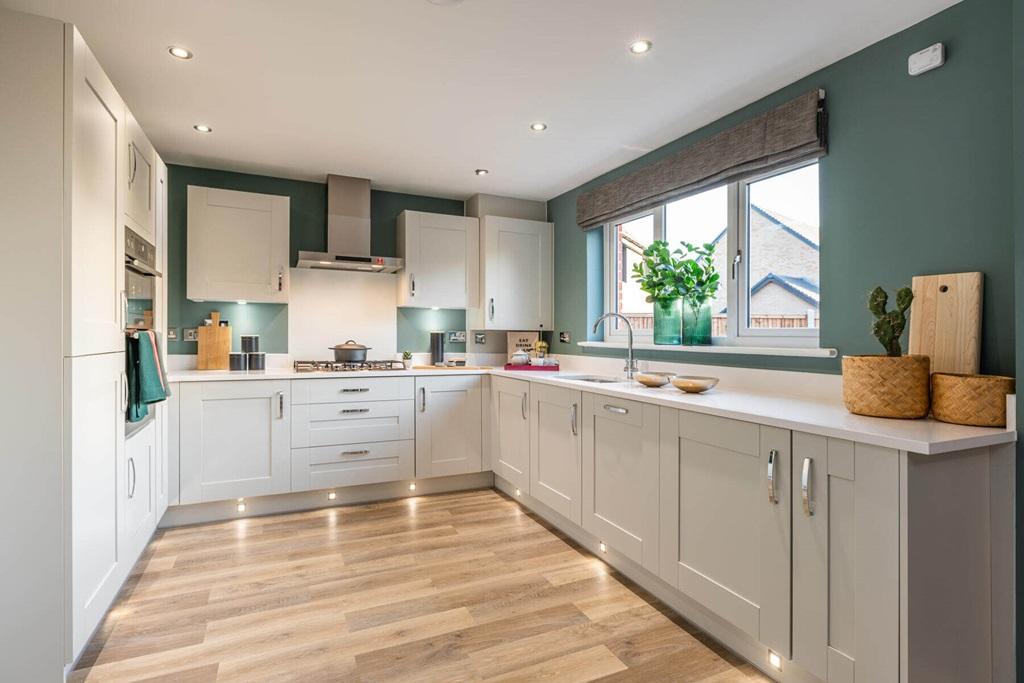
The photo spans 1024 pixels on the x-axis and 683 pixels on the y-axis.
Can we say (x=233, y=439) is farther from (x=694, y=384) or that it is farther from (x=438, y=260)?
(x=694, y=384)

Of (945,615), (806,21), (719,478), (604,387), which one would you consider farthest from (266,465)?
(806,21)

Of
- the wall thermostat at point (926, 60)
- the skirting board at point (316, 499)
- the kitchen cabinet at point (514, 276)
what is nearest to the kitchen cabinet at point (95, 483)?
the skirting board at point (316, 499)

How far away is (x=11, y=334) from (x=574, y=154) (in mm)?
2922

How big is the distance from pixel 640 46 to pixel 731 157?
830 mm

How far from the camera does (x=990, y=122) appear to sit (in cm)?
173

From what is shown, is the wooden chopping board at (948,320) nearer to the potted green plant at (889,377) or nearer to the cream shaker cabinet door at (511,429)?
the potted green plant at (889,377)

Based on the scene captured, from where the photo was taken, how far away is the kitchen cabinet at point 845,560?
1.39 metres

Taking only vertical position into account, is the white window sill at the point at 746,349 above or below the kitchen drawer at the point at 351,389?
above

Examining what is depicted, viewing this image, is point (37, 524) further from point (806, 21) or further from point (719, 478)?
point (806, 21)

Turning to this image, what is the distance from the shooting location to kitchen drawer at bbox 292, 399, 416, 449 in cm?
346

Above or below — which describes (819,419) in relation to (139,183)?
below

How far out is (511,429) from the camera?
3.65 meters

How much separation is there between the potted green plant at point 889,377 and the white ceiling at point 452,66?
1117 millimetres

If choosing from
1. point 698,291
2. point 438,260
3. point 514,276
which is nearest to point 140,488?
point 438,260
